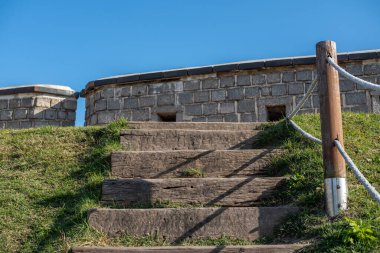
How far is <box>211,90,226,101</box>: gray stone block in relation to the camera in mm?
9305

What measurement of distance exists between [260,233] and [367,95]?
5.70m

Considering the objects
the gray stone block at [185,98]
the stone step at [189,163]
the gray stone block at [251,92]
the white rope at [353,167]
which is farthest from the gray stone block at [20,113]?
the white rope at [353,167]

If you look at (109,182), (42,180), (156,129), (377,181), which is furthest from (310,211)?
(42,180)

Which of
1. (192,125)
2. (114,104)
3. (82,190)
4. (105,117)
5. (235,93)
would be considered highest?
(235,93)

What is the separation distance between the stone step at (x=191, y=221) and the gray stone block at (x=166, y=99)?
5802mm

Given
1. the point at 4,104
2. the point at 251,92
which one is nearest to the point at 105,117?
the point at 4,104

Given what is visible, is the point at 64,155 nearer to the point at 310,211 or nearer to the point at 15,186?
the point at 15,186

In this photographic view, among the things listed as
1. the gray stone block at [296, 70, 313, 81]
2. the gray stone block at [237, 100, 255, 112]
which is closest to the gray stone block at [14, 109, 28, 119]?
the gray stone block at [237, 100, 255, 112]

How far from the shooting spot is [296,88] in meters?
8.99

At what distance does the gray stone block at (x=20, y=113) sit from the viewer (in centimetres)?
998

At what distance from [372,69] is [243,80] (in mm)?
2275

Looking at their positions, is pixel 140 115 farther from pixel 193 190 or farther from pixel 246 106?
pixel 193 190

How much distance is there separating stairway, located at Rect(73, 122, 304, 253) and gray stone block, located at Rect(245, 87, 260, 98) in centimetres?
391

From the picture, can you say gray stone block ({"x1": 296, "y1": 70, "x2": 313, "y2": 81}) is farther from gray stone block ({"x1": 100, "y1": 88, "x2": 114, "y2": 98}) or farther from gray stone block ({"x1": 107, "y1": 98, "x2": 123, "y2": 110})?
gray stone block ({"x1": 100, "y1": 88, "x2": 114, "y2": 98})
